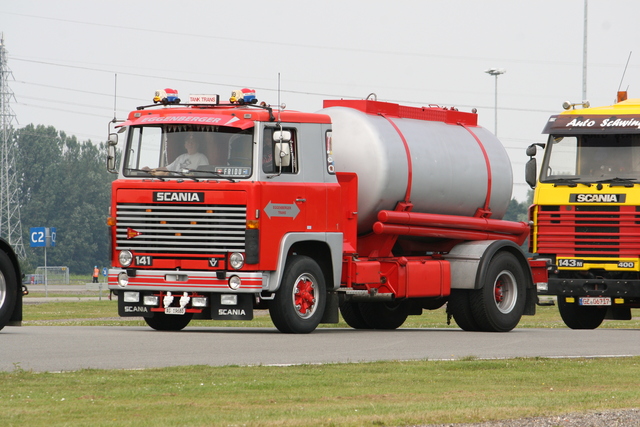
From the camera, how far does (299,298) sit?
721 inches

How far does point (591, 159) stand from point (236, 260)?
781 centimetres

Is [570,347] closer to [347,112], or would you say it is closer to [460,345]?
[460,345]

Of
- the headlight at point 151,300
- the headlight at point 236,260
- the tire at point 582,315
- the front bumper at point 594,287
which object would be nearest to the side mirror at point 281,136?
the headlight at point 236,260

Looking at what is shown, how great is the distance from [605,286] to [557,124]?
3.07m

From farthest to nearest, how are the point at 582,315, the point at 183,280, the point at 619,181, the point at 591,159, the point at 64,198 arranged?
the point at 64,198 < the point at 582,315 < the point at 591,159 < the point at 619,181 < the point at 183,280

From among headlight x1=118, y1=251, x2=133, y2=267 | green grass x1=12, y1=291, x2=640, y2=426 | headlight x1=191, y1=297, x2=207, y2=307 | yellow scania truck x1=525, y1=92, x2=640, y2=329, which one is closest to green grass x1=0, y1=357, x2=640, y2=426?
green grass x1=12, y1=291, x2=640, y2=426

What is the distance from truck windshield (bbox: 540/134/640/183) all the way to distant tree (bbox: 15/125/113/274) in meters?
84.8

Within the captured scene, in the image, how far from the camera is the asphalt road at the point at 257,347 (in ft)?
44.2

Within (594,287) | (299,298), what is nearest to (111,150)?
(299,298)

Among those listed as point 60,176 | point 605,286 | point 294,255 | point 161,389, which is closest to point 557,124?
point 605,286

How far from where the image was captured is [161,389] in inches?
420

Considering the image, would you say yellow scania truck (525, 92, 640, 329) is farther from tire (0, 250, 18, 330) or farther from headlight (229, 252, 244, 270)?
tire (0, 250, 18, 330)

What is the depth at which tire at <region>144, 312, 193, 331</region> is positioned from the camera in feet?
63.5

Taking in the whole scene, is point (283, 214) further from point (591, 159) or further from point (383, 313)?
point (591, 159)
